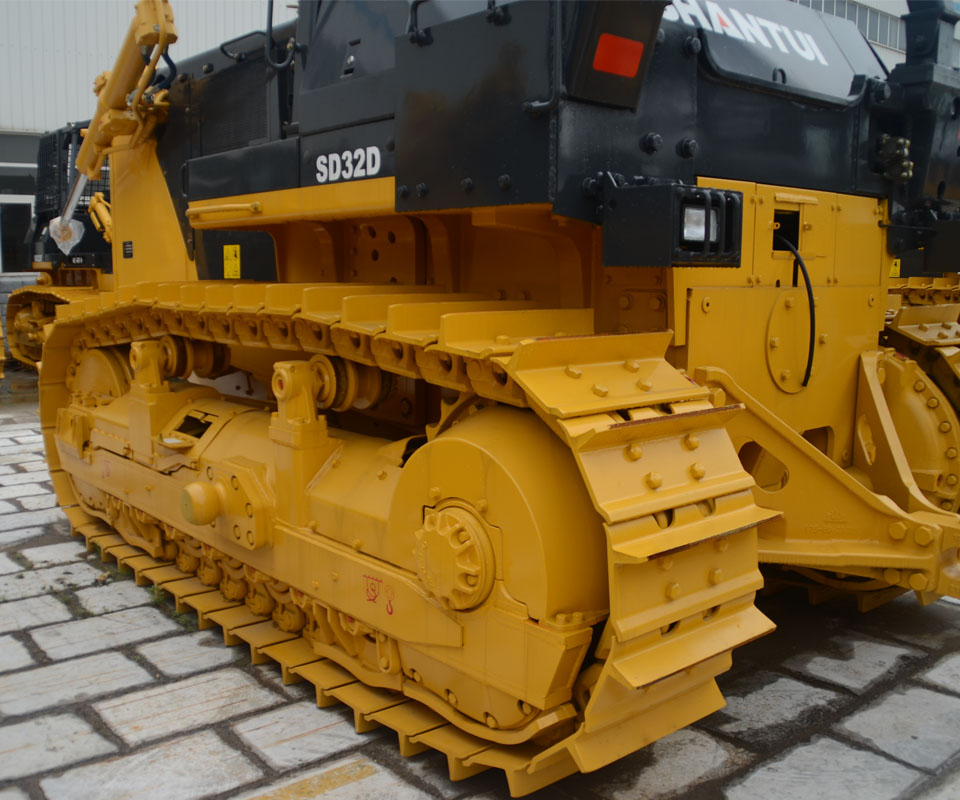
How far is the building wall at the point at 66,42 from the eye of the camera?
55.4ft

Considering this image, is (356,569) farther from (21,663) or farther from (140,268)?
(140,268)

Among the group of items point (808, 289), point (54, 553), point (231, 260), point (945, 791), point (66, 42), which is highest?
point (66, 42)

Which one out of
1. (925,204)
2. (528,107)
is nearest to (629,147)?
(528,107)

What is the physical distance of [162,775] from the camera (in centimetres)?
336

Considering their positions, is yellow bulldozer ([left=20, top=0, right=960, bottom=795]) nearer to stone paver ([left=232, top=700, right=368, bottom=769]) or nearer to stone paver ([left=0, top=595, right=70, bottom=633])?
stone paver ([left=232, top=700, right=368, bottom=769])

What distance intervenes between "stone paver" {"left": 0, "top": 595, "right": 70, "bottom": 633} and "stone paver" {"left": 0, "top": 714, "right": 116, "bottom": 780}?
1078 mm

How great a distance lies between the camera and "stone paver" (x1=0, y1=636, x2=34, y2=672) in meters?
4.30

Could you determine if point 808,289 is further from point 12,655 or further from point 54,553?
point 54,553

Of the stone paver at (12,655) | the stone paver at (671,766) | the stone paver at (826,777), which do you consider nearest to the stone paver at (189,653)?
the stone paver at (12,655)

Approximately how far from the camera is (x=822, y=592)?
16.4 feet

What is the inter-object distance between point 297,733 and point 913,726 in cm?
227

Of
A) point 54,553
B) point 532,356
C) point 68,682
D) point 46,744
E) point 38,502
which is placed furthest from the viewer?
point 38,502

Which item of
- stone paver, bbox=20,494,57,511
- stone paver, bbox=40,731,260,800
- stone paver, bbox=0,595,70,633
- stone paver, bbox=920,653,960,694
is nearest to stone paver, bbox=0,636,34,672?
stone paver, bbox=0,595,70,633

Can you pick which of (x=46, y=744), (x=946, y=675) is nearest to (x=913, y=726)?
(x=946, y=675)
